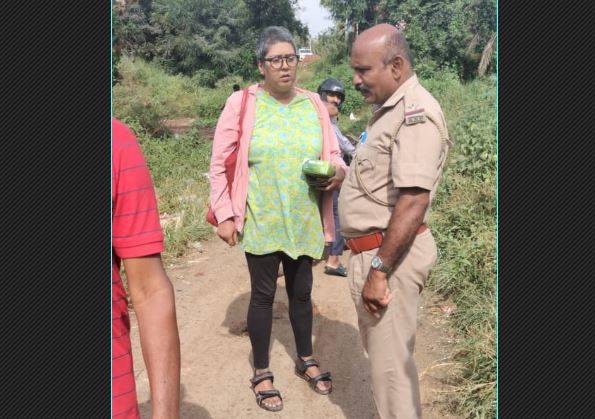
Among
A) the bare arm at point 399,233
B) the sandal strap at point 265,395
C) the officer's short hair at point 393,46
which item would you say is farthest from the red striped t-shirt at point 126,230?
the sandal strap at point 265,395

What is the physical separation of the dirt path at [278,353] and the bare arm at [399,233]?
1178 millimetres

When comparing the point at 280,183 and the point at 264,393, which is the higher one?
the point at 280,183

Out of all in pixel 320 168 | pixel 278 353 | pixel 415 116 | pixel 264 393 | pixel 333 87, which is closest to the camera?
pixel 415 116

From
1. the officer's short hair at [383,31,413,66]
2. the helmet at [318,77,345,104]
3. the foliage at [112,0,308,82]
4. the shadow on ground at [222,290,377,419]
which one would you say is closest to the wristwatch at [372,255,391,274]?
the officer's short hair at [383,31,413,66]

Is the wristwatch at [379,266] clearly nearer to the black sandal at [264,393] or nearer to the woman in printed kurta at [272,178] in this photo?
the woman in printed kurta at [272,178]

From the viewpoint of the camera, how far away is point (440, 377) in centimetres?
347

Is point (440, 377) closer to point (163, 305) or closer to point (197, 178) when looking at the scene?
point (163, 305)

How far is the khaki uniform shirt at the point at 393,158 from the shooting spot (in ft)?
7.02

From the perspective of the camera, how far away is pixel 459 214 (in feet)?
17.7

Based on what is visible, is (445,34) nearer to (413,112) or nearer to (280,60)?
(280,60)

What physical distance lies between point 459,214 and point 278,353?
2.40 m

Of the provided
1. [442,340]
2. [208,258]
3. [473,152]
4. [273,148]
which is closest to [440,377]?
[442,340]

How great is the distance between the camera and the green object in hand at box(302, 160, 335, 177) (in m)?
2.91

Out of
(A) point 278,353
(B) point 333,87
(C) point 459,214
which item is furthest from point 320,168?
(C) point 459,214
